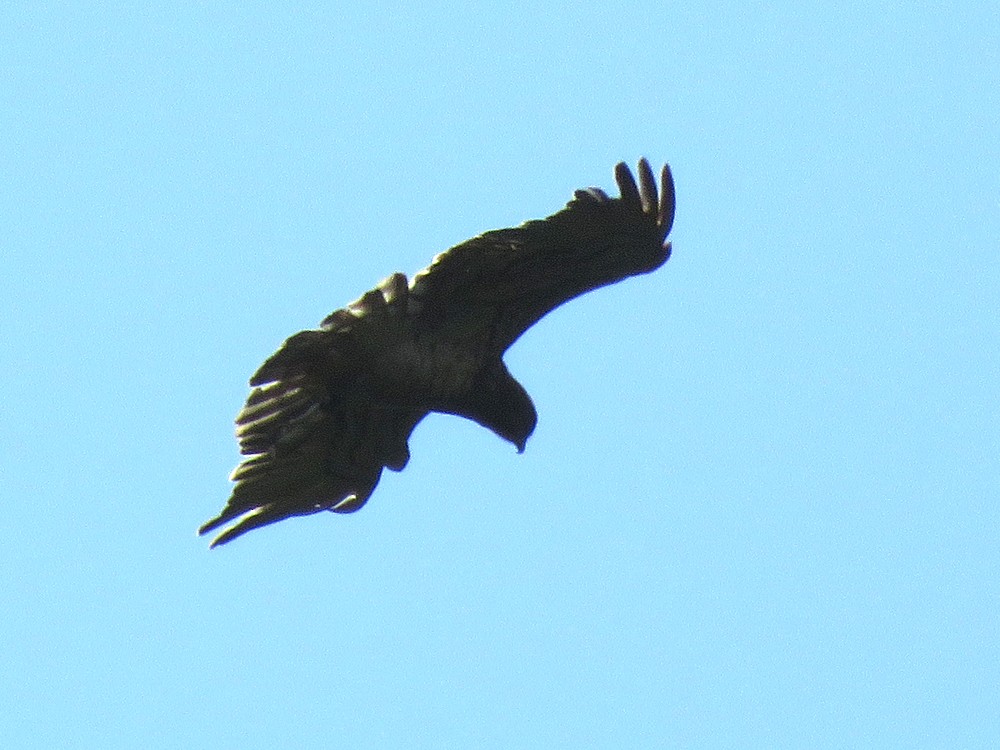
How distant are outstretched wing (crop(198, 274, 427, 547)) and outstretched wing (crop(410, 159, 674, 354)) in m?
0.35

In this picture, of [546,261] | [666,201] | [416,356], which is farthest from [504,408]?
[666,201]

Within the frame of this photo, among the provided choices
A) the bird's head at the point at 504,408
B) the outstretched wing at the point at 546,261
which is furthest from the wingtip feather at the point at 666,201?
the bird's head at the point at 504,408

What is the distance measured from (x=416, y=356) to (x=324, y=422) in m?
0.84

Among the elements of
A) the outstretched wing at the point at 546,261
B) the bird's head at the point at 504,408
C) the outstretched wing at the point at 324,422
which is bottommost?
the outstretched wing at the point at 324,422

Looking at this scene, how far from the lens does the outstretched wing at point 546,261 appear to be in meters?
13.7

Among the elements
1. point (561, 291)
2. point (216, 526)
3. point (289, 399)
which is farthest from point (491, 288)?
point (216, 526)

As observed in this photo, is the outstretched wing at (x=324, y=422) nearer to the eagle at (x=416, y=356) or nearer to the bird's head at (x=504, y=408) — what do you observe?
the eagle at (x=416, y=356)

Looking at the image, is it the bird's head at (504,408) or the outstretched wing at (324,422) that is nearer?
the outstretched wing at (324,422)

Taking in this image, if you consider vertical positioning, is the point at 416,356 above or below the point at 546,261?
below

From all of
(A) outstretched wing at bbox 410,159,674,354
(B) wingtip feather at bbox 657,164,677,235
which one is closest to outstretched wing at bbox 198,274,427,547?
(A) outstretched wing at bbox 410,159,674,354

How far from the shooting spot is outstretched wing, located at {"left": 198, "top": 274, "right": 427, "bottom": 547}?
44.7 ft

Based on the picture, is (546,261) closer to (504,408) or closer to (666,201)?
(666,201)

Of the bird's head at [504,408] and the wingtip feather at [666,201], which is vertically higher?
the wingtip feather at [666,201]

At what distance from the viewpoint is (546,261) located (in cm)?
1398
